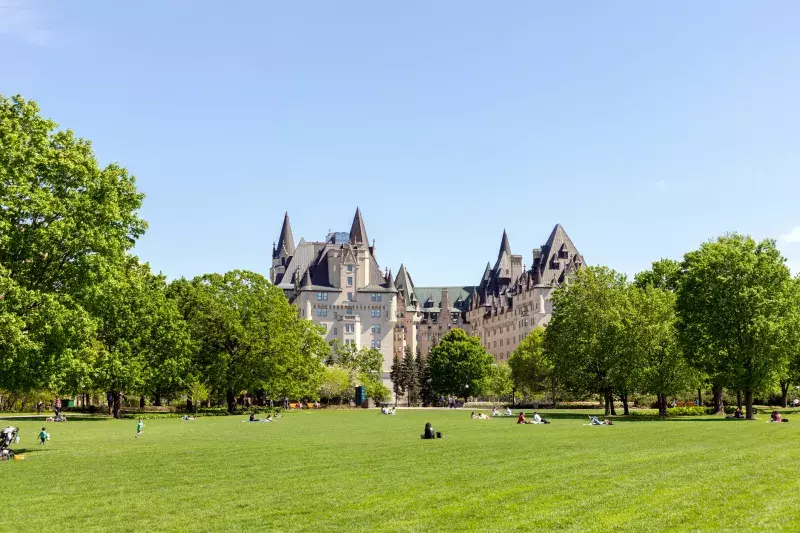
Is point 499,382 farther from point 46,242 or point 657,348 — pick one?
point 46,242

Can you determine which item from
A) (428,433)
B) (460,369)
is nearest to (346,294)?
(460,369)

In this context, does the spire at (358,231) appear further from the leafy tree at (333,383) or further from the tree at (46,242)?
the tree at (46,242)

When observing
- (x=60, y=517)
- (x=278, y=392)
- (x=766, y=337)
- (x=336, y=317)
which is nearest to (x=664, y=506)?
(x=60, y=517)

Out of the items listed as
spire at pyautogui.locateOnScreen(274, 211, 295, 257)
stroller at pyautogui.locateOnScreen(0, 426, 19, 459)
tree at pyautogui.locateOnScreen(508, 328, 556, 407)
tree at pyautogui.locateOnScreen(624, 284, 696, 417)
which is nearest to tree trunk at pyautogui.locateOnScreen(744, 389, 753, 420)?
tree at pyautogui.locateOnScreen(624, 284, 696, 417)

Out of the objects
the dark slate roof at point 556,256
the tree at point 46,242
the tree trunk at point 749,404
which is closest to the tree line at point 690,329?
the tree trunk at point 749,404

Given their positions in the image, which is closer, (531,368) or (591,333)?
(591,333)

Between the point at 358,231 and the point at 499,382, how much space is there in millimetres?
51849

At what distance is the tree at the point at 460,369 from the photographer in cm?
15375

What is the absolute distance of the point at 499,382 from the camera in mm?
153500

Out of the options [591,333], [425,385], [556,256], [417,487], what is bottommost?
[417,487]

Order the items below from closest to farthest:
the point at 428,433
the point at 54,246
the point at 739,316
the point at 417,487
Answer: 1. the point at 417,487
2. the point at 54,246
3. the point at 428,433
4. the point at 739,316

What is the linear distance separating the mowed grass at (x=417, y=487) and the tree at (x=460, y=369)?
117m

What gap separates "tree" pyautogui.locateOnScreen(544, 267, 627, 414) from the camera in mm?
75750

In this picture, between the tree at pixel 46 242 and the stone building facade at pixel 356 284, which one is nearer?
the tree at pixel 46 242
